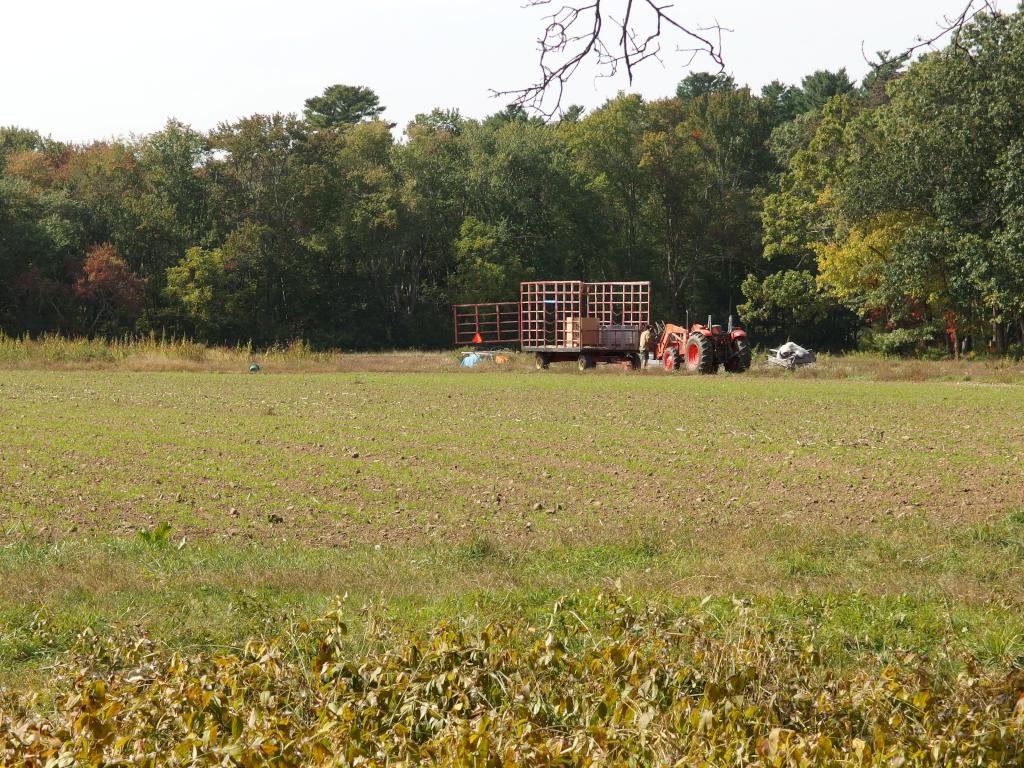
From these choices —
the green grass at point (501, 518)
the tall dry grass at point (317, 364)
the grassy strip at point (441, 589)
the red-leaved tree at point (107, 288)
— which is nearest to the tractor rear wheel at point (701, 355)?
the tall dry grass at point (317, 364)

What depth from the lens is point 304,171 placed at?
60188 millimetres

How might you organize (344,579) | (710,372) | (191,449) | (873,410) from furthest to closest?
Result: (710,372), (873,410), (191,449), (344,579)

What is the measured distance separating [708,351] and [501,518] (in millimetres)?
26654

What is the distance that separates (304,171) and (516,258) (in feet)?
40.0

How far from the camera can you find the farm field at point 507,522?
7012 mm

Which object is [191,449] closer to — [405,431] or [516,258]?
[405,431]

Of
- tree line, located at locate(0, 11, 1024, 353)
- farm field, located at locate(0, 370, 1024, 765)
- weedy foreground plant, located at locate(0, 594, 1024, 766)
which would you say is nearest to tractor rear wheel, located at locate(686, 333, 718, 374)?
tree line, located at locate(0, 11, 1024, 353)

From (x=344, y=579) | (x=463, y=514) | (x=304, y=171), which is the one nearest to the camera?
(x=344, y=579)

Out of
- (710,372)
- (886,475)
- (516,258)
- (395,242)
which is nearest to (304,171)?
(395,242)

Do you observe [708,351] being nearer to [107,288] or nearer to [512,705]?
[107,288]

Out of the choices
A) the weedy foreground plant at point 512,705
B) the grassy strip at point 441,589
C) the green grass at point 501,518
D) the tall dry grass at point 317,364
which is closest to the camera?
the weedy foreground plant at point 512,705

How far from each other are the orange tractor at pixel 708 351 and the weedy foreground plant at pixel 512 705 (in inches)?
1237

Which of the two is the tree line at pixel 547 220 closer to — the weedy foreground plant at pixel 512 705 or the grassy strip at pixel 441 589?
the grassy strip at pixel 441 589

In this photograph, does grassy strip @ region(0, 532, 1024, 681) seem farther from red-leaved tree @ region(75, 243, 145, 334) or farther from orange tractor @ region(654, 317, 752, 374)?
red-leaved tree @ region(75, 243, 145, 334)
